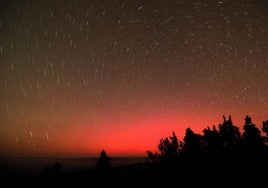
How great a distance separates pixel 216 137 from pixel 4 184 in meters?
13.6

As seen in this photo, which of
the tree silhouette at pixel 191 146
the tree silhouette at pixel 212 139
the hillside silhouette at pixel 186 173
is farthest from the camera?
the tree silhouette at pixel 212 139

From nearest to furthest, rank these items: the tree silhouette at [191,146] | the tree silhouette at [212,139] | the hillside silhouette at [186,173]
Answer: the hillside silhouette at [186,173], the tree silhouette at [191,146], the tree silhouette at [212,139]

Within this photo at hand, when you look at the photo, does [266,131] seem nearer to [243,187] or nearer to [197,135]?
[197,135]

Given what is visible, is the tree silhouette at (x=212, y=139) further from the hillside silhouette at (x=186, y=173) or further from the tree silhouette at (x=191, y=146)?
the hillside silhouette at (x=186, y=173)

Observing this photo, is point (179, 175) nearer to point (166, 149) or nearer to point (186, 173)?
point (186, 173)

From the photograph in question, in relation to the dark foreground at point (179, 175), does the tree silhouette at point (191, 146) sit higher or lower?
higher

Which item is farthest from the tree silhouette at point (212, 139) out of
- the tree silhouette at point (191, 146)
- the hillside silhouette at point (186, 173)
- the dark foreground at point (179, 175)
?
the dark foreground at point (179, 175)

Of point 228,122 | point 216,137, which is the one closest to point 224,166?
point 216,137

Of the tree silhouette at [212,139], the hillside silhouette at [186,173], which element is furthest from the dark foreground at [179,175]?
the tree silhouette at [212,139]

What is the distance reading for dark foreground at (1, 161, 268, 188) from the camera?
6.63 m

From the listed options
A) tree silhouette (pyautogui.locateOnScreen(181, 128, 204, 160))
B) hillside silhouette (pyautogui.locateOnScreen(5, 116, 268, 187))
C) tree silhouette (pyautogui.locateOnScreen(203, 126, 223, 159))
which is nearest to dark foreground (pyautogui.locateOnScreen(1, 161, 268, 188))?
hillside silhouette (pyautogui.locateOnScreen(5, 116, 268, 187))

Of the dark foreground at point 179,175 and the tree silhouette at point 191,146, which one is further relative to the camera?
the tree silhouette at point 191,146

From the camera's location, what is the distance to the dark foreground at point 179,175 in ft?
21.8

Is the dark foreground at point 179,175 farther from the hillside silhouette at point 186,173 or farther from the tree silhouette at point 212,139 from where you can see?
the tree silhouette at point 212,139
